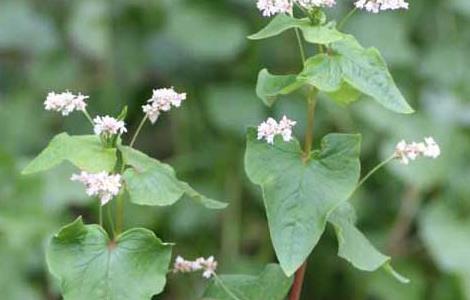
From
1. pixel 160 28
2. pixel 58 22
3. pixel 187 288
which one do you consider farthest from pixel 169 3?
pixel 187 288

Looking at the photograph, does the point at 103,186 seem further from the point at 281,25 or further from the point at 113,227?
the point at 281,25

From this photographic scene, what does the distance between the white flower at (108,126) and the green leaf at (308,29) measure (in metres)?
0.13

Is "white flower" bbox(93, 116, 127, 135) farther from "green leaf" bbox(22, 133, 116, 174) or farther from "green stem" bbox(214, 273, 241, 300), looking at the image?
"green stem" bbox(214, 273, 241, 300)

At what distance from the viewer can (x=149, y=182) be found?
901 millimetres

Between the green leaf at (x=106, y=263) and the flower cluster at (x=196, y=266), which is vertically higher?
the green leaf at (x=106, y=263)

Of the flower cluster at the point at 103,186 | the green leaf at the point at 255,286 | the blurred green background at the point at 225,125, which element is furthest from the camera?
the blurred green background at the point at 225,125

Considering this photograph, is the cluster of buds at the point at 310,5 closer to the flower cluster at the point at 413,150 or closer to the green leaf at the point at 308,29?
the green leaf at the point at 308,29

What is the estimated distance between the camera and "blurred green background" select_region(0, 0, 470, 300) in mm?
1859

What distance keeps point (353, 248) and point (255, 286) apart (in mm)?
92

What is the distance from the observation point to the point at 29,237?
167 centimetres

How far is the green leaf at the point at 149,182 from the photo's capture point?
0.89m

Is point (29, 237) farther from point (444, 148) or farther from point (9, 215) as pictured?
point (444, 148)

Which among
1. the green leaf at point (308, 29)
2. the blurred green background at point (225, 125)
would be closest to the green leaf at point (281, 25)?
the green leaf at point (308, 29)

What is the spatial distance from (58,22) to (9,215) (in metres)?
0.84
